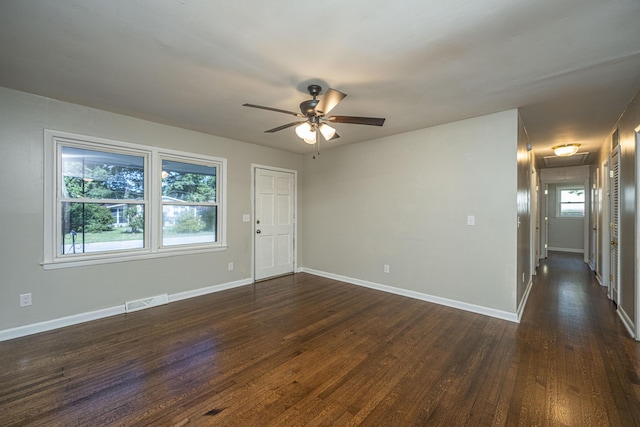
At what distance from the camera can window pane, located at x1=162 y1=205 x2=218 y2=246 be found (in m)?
3.88

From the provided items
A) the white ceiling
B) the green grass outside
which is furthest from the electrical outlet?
the white ceiling

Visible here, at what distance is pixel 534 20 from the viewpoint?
5.54 ft

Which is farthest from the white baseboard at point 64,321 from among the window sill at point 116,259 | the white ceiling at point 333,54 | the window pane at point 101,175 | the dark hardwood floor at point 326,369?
the white ceiling at point 333,54

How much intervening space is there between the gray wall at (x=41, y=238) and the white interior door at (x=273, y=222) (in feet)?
3.62

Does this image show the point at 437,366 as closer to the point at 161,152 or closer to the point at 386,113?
the point at 386,113

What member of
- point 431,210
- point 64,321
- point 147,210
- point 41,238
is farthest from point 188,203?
point 431,210

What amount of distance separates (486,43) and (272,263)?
14.6ft

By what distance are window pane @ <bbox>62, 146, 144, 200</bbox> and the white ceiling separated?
60 centimetres

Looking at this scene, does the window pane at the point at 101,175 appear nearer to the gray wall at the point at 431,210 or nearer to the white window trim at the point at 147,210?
the white window trim at the point at 147,210

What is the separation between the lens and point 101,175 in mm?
3314

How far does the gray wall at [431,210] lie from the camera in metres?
3.25

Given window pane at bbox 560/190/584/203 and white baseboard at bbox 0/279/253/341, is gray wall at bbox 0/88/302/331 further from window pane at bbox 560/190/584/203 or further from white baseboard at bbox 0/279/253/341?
window pane at bbox 560/190/584/203

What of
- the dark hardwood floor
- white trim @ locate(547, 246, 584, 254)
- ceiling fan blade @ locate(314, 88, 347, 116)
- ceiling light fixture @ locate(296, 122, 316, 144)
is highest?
ceiling fan blade @ locate(314, 88, 347, 116)

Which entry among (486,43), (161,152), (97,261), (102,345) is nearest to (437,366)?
(486,43)
